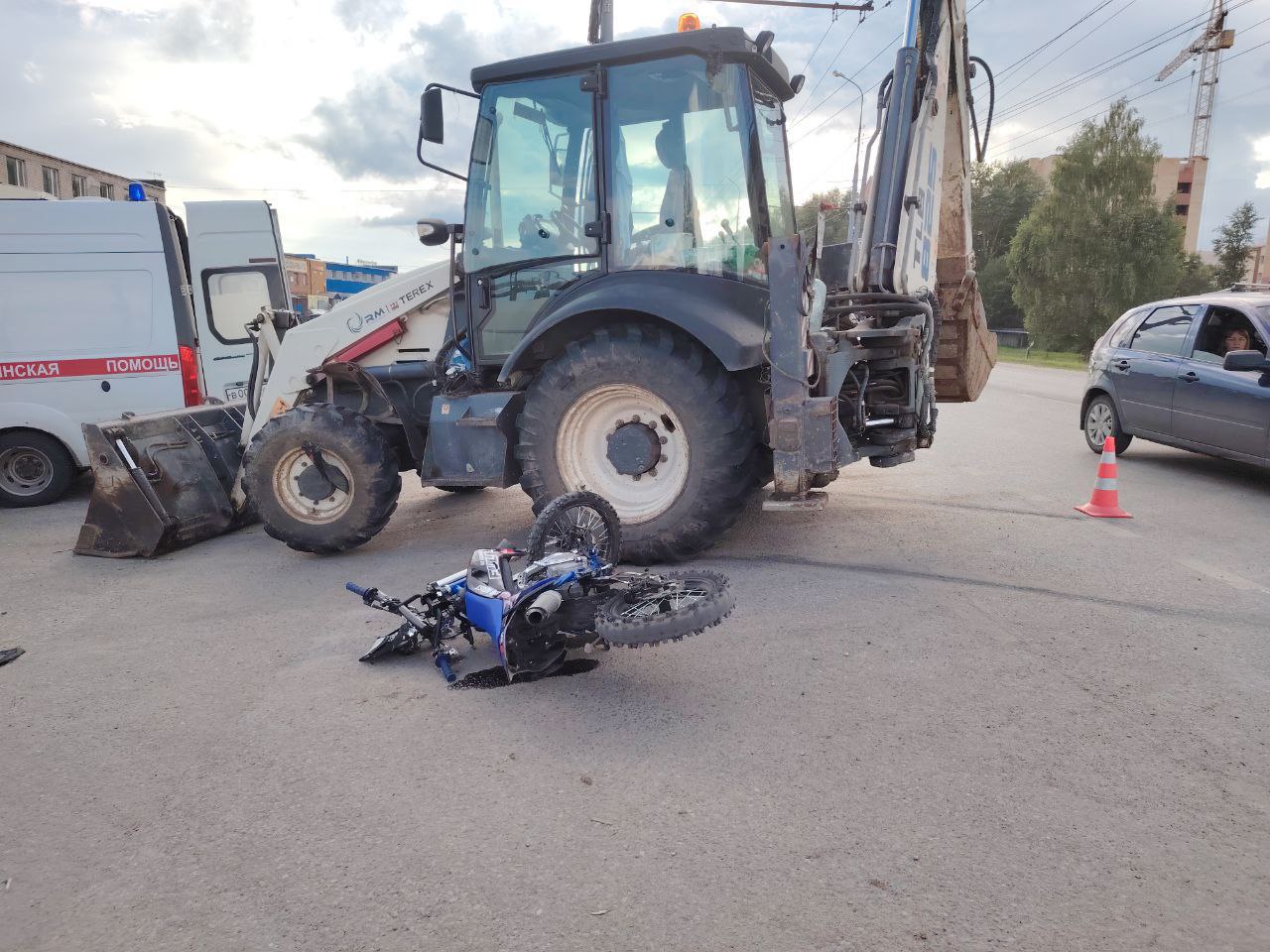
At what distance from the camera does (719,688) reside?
146 inches

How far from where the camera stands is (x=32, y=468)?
8.84 m

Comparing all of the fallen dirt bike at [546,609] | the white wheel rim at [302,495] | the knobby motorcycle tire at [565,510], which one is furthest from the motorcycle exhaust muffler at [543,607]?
the white wheel rim at [302,495]

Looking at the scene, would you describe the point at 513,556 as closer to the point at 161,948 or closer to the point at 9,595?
the point at 161,948

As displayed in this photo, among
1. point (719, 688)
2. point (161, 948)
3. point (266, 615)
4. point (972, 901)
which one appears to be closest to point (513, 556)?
point (719, 688)

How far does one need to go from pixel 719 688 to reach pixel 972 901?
4.94ft

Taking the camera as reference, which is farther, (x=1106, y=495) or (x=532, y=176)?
(x=1106, y=495)

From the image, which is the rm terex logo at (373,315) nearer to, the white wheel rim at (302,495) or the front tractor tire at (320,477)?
the front tractor tire at (320,477)

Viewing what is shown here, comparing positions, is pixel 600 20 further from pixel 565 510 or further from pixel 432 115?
pixel 565 510

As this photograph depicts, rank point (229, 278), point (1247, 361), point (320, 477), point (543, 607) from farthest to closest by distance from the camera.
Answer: point (229, 278) → point (1247, 361) → point (320, 477) → point (543, 607)

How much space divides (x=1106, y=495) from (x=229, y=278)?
9.52 meters

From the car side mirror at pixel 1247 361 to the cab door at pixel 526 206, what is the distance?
5808 millimetres

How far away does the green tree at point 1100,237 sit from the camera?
40.8 meters

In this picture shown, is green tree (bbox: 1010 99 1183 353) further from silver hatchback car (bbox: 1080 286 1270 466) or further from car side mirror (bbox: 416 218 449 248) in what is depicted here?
car side mirror (bbox: 416 218 449 248)

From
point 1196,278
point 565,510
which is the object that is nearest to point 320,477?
point 565,510
